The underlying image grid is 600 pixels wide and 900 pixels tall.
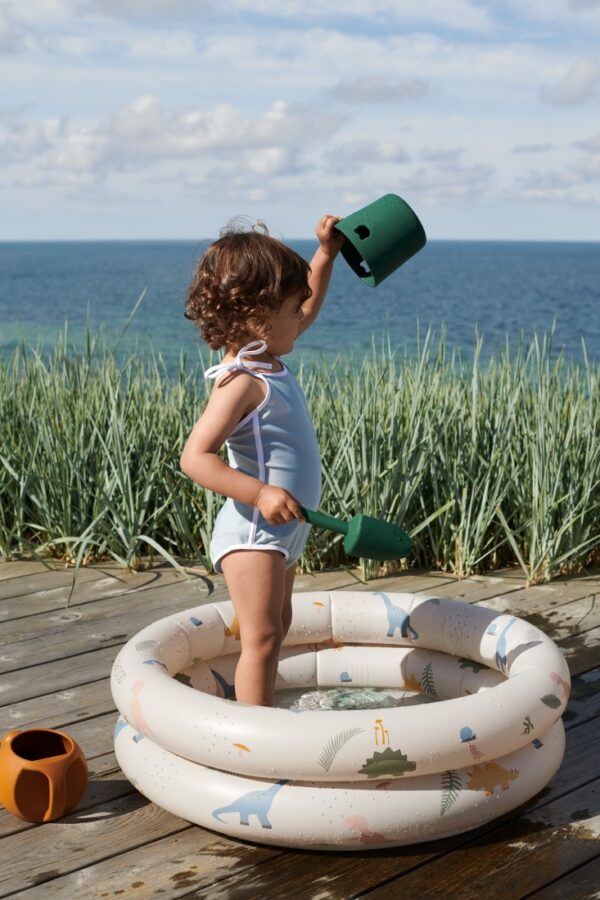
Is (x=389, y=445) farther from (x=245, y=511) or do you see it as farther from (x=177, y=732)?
(x=177, y=732)

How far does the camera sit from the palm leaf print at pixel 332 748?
1764 mm

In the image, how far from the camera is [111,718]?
2.41 meters

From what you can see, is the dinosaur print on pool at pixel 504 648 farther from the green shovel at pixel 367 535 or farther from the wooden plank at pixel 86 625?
the wooden plank at pixel 86 625

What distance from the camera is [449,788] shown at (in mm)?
1843

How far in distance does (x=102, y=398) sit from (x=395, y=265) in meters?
1.77

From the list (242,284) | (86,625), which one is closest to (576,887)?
(242,284)

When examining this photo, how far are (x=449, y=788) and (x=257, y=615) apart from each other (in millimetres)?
515

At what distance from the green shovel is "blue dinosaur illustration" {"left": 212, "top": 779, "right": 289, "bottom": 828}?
46 centimetres

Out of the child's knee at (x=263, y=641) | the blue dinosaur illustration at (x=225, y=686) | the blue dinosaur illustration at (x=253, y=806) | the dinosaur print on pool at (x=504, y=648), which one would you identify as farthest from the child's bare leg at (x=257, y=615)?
the dinosaur print on pool at (x=504, y=648)

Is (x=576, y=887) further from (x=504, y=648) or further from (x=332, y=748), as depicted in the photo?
(x=504, y=648)

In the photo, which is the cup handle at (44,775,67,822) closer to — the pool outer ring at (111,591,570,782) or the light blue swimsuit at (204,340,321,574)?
the pool outer ring at (111,591,570,782)

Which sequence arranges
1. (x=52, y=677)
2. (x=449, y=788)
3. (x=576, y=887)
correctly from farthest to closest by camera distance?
(x=52, y=677)
(x=449, y=788)
(x=576, y=887)

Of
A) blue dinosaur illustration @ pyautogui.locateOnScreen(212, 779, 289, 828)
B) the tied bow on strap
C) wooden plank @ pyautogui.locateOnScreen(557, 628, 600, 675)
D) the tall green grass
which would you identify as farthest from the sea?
blue dinosaur illustration @ pyautogui.locateOnScreen(212, 779, 289, 828)

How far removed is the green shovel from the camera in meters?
1.94
